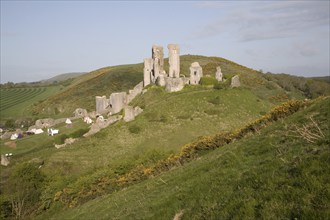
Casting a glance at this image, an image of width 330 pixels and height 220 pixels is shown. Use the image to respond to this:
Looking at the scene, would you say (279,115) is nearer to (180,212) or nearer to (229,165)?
(229,165)

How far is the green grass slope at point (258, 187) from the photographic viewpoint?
7453 mm

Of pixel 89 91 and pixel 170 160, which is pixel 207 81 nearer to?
pixel 170 160

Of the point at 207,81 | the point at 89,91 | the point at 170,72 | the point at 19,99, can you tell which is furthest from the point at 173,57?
the point at 19,99

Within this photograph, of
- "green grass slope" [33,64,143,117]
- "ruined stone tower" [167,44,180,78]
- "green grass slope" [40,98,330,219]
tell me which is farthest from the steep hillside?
"green grass slope" [40,98,330,219]

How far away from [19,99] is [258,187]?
147546 millimetres

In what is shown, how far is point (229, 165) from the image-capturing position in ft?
43.4

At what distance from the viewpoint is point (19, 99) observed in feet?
468

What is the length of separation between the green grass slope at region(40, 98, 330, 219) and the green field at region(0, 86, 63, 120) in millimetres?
108858

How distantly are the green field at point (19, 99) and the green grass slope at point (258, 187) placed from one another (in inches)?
4286

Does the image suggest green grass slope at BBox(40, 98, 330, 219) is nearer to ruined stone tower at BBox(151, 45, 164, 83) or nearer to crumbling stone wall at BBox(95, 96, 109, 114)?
ruined stone tower at BBox(151, 45, 164, 83)

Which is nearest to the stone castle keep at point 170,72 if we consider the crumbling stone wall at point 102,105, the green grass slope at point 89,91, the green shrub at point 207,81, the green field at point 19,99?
the green shrub at point 207,81

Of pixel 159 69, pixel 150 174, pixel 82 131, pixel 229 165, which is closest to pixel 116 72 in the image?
pixel 159 69

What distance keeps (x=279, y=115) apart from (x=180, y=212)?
16.4 meters

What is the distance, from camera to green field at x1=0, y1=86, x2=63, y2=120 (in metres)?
119
